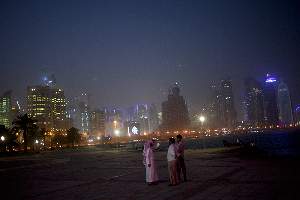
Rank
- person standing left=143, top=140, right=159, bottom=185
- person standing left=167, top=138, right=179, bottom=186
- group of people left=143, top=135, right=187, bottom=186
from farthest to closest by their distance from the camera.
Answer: person standing left=143, top=140, right=159, bottom=185 < group of people left=143, top=135, right=187, bottom=186 < person standing left=167, top=138, right=179, bottom=186

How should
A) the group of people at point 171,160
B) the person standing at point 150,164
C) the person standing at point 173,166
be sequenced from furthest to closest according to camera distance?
the person standing at point 150,164
the group of people at point 171,160
the person standing at point 173,166

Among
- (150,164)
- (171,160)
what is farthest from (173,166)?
(150,164)

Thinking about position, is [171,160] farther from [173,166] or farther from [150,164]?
[150,164]

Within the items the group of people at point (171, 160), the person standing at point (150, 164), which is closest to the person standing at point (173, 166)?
the group of people at point (171, 160)

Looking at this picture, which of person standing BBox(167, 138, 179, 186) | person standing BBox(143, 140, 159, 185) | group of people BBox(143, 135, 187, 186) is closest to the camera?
person standing BBox(167, 138, 179, 186)

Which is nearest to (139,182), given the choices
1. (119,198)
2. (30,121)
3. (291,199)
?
(119,198)

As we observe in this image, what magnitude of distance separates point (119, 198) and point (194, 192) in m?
2.98

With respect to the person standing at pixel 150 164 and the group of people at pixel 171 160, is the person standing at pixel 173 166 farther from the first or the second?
the person standing at pixel 150 164

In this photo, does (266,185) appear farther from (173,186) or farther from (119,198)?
(119,198)

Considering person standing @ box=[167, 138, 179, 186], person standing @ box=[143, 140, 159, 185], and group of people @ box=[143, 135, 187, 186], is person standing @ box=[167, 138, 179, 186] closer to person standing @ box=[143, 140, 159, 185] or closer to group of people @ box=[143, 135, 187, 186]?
group of people @ box=[143, 135, 187, 186]

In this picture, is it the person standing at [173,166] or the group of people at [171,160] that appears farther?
the group of people at [171,160]

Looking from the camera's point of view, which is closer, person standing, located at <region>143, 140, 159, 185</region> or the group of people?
the group of people

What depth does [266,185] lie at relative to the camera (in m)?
16.0

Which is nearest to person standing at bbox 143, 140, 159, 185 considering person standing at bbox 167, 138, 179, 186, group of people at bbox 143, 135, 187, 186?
group of people at bbox 143, 135, 187, 186
